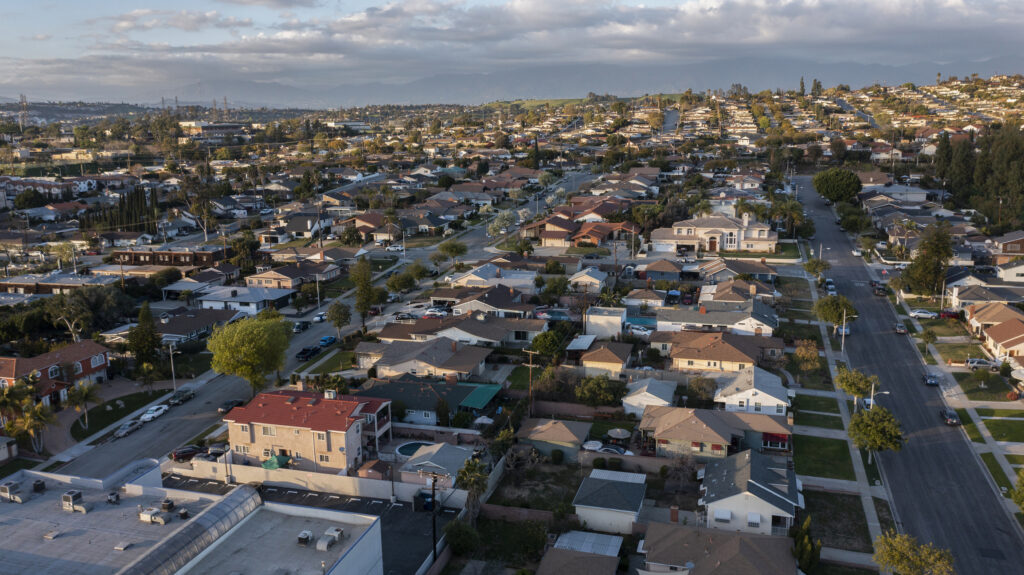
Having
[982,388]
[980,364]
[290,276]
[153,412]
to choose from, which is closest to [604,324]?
[982,388]

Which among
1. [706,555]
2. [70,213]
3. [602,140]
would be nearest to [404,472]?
[706,555]

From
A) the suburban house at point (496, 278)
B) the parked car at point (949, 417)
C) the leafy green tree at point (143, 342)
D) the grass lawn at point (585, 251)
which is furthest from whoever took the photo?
the grass lawn at point (585, 251)

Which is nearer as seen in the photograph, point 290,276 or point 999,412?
point 999,412

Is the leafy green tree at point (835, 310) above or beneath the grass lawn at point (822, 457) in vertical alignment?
above

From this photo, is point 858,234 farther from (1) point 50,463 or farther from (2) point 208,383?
(1) point 50,463

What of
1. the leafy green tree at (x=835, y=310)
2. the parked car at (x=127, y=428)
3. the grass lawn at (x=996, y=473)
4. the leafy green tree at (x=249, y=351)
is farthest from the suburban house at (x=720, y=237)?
the parked car at (x=127, y=428)

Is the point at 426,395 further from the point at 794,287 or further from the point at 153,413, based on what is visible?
the point at 794,287

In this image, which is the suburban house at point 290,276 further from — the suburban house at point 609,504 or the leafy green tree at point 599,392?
the suburban house at point 609,504

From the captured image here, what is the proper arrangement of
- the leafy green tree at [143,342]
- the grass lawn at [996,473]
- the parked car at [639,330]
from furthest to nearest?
the parked car at [639,330] < the leafy green tree at [143,342] < the grass lawn at [996,473]
